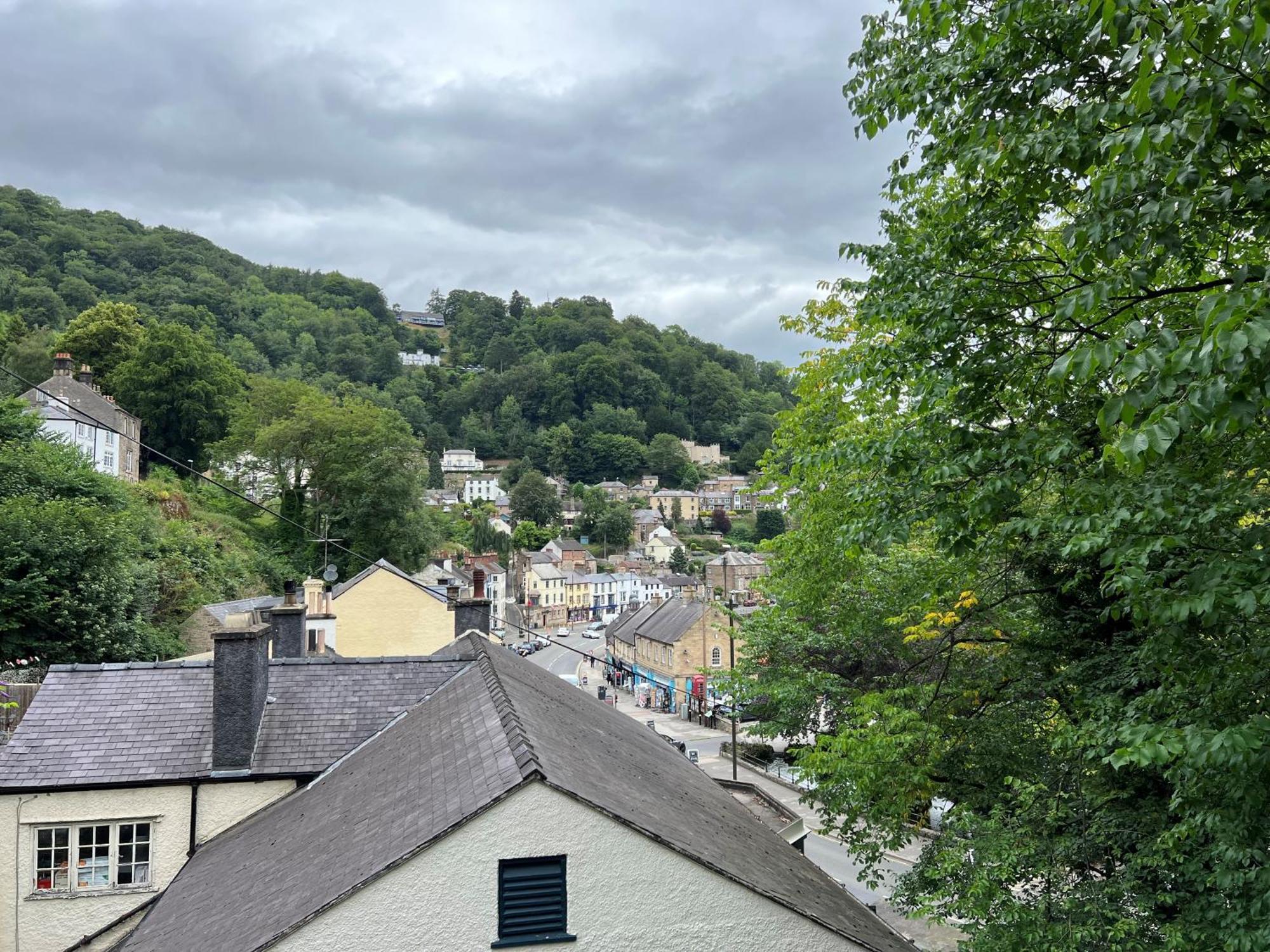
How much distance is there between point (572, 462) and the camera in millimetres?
178875

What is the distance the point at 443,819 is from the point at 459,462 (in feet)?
544

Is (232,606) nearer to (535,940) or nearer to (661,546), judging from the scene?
(535,940)

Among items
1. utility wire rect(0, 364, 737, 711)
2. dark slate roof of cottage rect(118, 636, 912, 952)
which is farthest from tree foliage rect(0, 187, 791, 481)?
dark slate roof of cottage rect(118, 636, 912, 952)

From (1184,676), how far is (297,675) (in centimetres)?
1131

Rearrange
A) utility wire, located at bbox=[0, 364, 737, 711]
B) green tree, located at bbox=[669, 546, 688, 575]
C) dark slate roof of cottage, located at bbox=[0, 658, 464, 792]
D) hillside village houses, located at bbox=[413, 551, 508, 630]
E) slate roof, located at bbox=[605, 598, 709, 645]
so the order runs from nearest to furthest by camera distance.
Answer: dark slate roof of cottage, located at bbox=[0, 658, 464, 792] < utility wire, located at bbox=[0, 364, 737, 711] < hillside village houses, located at bbox=[413, 551, 508, 630] < slate roof, located at bbox=[605, 598, 709, 645] < green tree, located at bbox=[669, 546, 688, 575]

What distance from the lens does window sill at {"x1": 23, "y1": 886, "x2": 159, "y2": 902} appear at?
35.4 ft

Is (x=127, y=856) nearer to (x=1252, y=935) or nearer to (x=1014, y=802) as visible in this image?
(x=1014, y=802)

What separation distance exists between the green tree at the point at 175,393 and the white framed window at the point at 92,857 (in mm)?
50540

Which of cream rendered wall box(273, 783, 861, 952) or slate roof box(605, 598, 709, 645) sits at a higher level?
cream rendered wall box(273, 783, 861, 952)

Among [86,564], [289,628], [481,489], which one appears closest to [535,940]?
[289,628]

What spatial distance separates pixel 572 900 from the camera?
288 inches

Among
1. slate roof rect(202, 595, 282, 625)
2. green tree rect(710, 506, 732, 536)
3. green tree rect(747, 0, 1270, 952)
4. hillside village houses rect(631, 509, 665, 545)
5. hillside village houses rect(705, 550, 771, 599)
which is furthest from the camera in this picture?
green tree rect(710, 506, 732, 536)

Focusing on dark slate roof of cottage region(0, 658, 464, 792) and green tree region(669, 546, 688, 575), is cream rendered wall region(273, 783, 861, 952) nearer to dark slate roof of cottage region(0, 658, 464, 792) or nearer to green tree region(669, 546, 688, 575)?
dark slate roof of cottage region(0, 658, 464, 792)

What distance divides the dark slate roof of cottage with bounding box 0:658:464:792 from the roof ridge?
204 centimetres
